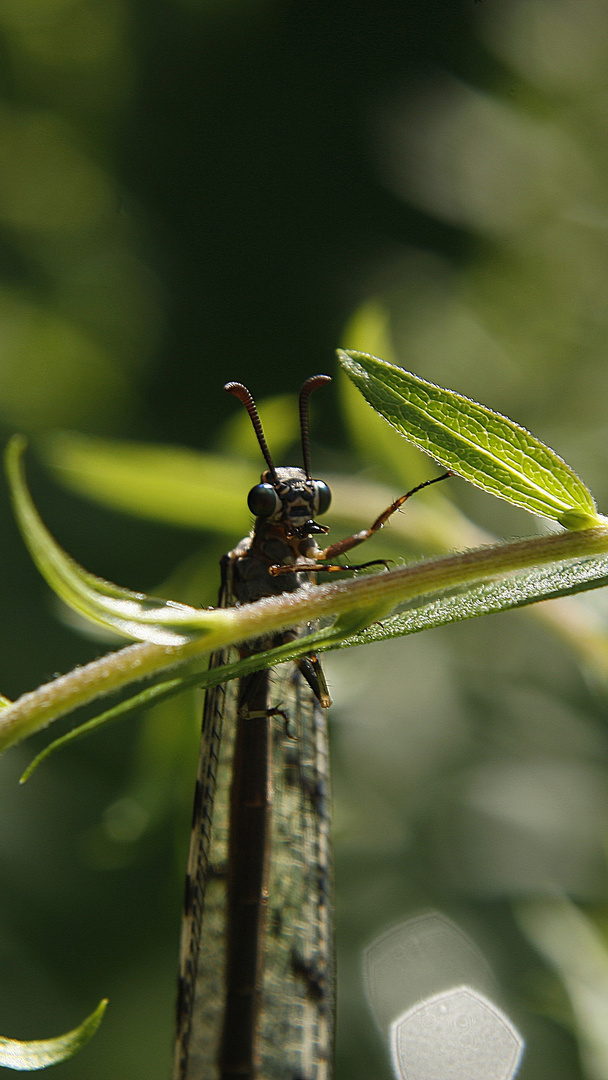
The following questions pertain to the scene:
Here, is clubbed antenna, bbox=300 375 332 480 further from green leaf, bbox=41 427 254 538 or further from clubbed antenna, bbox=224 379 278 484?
green leaf, bbox=41 427 254 538

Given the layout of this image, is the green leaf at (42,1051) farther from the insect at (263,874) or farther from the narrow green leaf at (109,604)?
the insect at (263,874)

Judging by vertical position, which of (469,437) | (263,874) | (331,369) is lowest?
(263,874)

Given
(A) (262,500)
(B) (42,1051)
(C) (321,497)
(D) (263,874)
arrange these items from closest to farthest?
1. (B) (42,1051)
2. (D) (263,874)
3. (A) (262,500)
4. (C) (321,497)

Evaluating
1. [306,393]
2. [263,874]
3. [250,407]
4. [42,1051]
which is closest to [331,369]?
[306,393]

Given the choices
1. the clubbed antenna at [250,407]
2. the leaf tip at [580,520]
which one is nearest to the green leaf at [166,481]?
the clubbed antenna at [250,407]

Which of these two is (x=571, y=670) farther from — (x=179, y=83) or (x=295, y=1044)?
(x=179, y=83)

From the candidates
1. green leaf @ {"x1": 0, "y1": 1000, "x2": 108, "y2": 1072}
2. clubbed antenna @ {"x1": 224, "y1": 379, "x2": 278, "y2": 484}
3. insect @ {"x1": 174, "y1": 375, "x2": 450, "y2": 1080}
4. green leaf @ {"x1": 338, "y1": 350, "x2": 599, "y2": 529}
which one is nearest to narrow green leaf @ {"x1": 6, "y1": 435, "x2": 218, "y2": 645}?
green leaf @ {"x1": 338, "y1": 350, "x2": 599, "y2": 529}

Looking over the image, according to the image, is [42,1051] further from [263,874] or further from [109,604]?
[263,874]
